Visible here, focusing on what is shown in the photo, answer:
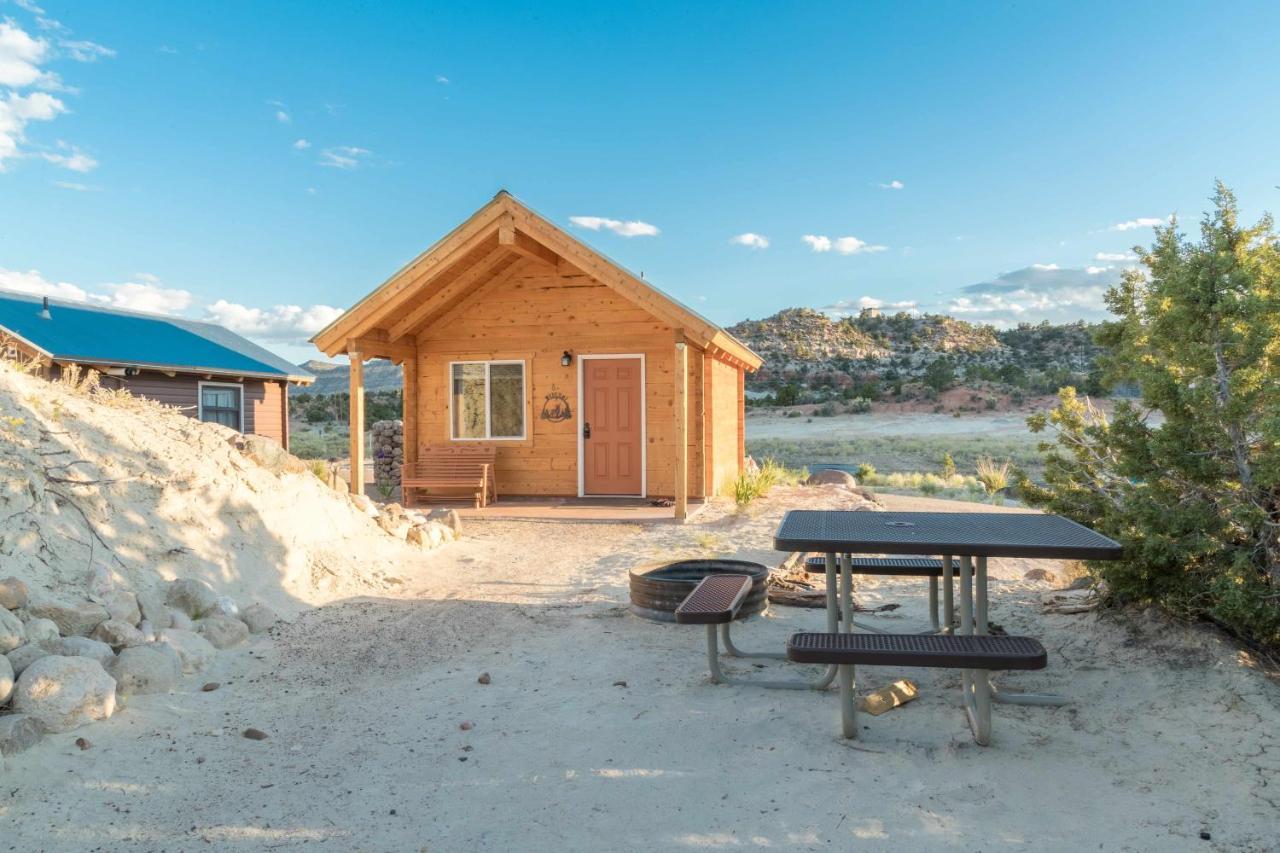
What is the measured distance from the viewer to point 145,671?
4363mm

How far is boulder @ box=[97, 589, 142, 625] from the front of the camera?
4.83 meters

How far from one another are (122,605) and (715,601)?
11.2 ft

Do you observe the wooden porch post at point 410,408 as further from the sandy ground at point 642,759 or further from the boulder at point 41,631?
the boulder at point 41,631

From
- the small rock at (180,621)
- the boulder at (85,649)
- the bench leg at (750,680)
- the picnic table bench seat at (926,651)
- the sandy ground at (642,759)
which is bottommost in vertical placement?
the sandy ground at (642,759)

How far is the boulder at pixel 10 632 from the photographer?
3.92 meters

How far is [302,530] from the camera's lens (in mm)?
7441

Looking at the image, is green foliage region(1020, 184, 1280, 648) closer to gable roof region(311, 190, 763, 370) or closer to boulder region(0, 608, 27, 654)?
boulder region(0, 608, 27, 654)

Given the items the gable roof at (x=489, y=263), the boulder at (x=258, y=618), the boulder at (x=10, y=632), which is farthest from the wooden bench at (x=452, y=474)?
the boulder at (x=10, y=632)

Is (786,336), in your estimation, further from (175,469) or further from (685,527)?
(175,469)

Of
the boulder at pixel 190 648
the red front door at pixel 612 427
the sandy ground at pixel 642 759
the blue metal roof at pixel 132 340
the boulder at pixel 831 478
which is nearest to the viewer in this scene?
the sandy ground at pixel 642 759

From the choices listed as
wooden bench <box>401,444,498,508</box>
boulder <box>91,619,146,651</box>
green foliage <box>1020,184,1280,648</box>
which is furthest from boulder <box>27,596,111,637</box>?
wooden bench <box>401,444,498,508</box>

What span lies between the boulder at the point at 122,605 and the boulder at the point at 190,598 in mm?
420

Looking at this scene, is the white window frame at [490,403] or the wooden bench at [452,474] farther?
the white window frame at [490,403]

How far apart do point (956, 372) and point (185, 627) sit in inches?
1819
